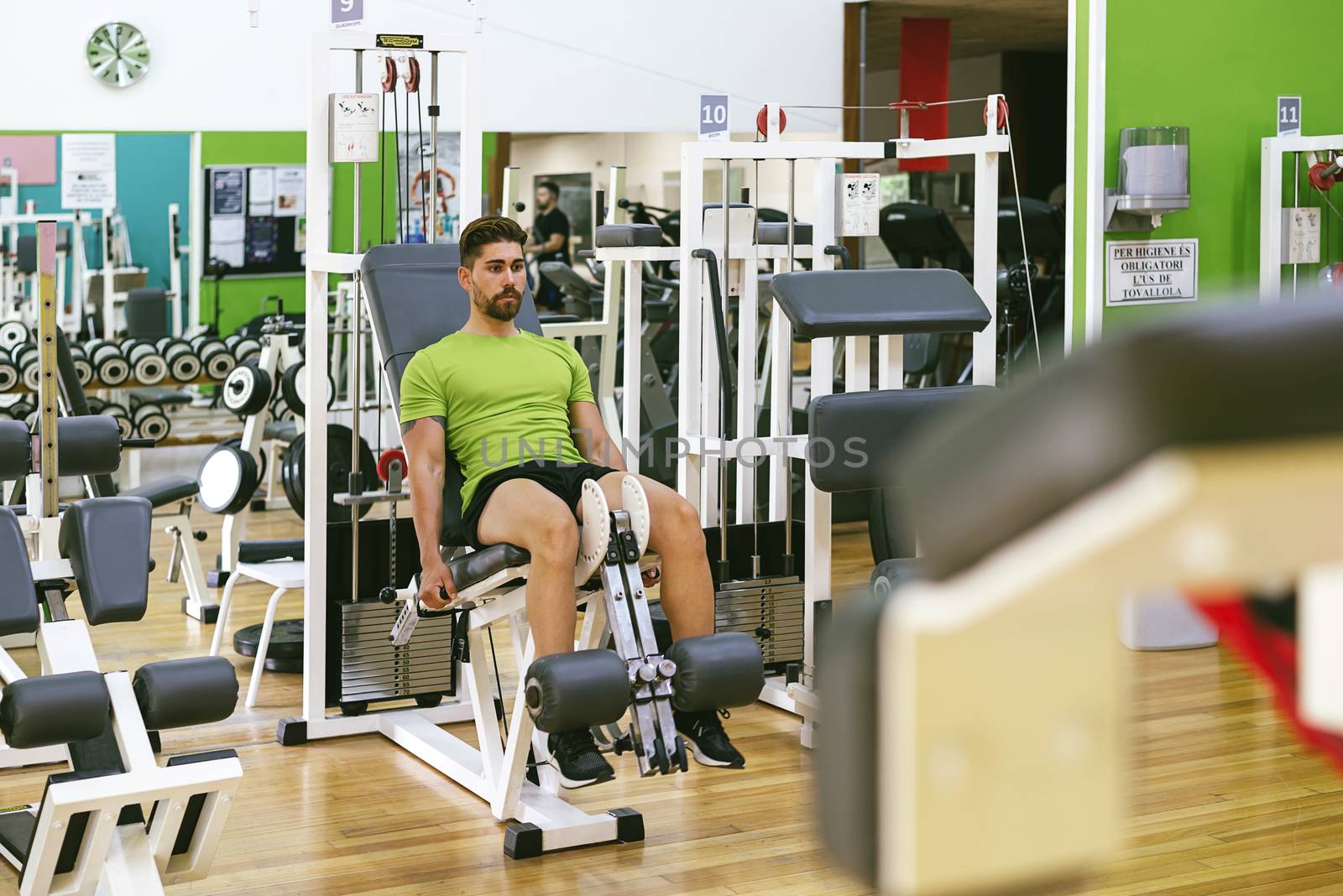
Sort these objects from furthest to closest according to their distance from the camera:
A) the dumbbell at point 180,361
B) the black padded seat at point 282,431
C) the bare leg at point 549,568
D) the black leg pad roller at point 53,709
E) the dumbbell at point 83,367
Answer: the dumbbell at point 180,361 < the dumbbell at point 83,367 < the black padded seat at point 282,431 < the bare leg at point 549,568 < the black leg pad roller at point 53,709

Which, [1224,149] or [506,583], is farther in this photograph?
[1224,149]

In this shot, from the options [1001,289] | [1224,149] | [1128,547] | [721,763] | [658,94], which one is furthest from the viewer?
[658,94]

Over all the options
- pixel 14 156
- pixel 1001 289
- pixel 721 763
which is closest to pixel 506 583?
pixel 721 763

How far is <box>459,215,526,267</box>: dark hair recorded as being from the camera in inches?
138

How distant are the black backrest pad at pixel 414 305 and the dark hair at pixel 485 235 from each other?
0.17 metres

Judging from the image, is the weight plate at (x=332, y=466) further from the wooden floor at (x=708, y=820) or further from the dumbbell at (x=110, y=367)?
the dumbbell at (x=110, y=367)

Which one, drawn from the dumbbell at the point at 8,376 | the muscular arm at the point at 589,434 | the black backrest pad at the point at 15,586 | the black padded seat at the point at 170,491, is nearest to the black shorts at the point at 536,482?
the muscular arm at the point at 589,434

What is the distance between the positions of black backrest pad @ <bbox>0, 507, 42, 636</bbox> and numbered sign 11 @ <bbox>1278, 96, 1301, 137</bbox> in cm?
394

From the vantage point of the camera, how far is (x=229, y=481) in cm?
489

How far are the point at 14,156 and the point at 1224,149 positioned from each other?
16.1 ft

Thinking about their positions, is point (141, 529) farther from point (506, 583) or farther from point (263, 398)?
point (263, 398)

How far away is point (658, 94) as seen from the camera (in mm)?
7672

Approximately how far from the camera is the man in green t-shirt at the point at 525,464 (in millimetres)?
3115

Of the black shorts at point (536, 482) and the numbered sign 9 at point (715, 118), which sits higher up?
the numbered sign 9 at point (715, 118)
